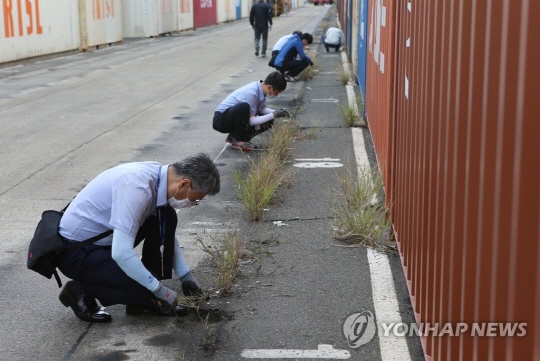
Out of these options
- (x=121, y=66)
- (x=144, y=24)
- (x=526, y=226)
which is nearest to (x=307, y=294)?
(x=526, y=226)

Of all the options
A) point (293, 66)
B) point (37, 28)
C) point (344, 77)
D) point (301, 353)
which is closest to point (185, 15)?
point (37, 28)

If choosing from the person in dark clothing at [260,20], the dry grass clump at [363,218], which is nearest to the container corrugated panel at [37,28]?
the person in dark clothing at [260,20]

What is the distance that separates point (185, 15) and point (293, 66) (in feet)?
93.1

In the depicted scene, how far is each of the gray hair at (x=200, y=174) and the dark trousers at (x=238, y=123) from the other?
226 inches

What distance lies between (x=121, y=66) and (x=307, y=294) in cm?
1915

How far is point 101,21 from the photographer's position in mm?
32250

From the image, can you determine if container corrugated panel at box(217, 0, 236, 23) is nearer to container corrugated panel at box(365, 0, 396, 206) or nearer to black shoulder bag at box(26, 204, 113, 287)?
container corrugated panel at box(365, 0, 396, 206)

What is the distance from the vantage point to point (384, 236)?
22.7ft

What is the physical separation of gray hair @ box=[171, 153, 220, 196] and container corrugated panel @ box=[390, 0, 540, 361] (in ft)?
3.69

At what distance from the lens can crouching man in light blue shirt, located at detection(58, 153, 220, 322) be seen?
15.5 ft

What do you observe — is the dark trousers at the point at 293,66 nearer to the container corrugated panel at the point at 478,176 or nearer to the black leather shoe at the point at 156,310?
the black leather shoe at the point at 156,310

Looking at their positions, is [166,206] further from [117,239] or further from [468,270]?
[468,270]

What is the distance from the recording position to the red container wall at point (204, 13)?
50.1 m

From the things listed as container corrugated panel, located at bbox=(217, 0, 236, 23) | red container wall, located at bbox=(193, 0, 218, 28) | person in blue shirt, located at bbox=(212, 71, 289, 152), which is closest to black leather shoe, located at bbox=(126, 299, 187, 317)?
person in blue shirt, located at bbox=(212, 71, 289, 152)
